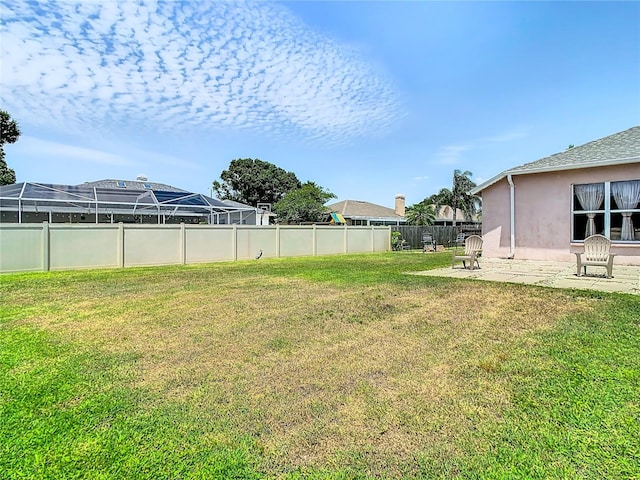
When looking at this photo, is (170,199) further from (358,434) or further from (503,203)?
(358,434)

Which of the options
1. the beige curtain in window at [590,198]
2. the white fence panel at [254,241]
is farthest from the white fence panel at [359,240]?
the beige curtain in window at [590,198]

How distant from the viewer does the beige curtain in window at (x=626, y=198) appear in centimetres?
1077

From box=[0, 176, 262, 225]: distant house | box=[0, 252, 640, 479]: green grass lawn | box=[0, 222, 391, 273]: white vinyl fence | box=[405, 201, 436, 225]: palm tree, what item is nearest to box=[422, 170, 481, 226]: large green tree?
box=[405, 201, 436, 225]: palm tree

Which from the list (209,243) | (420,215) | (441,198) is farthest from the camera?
(441,198)

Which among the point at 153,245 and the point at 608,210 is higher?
the point at 608,210

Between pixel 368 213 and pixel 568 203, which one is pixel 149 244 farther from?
pixel 368 213

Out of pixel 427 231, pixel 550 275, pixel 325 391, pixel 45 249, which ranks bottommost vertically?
pixel 325 391

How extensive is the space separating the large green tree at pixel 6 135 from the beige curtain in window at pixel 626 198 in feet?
133

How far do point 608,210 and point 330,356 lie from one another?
468 inches

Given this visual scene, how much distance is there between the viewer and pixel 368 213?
40.3 m

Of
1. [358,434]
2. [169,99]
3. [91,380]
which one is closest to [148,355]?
[91,380]

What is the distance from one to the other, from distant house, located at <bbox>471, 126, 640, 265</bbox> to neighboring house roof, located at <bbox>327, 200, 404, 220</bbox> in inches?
983

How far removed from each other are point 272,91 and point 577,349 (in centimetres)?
1652

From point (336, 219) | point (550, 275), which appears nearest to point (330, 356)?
point (550, 275)
